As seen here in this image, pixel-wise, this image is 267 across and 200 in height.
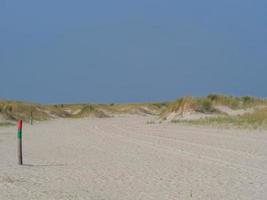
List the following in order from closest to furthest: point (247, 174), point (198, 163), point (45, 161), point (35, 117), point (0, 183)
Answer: point (0, 183), point (247, 174), point (198, 163), point (45, 161), point (35, 117)

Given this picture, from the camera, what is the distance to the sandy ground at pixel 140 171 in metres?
9.86

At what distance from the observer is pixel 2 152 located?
18422 millimetres

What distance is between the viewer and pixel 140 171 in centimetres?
1288

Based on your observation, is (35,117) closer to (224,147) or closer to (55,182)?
(224,147)

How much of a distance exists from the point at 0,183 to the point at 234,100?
35234 millimetres

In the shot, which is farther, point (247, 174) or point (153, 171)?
point (153, 171)

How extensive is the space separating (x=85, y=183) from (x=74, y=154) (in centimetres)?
629

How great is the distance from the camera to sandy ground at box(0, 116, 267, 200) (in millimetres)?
9859

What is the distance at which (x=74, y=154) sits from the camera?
17328 mm

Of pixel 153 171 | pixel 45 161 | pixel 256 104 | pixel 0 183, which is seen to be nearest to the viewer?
pixel 0 183

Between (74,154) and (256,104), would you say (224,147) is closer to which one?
(74,154)

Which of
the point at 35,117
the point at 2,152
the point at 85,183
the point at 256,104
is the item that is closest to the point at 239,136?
the point at 2,152

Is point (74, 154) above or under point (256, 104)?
under

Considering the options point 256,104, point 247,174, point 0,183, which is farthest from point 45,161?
point 256,104
